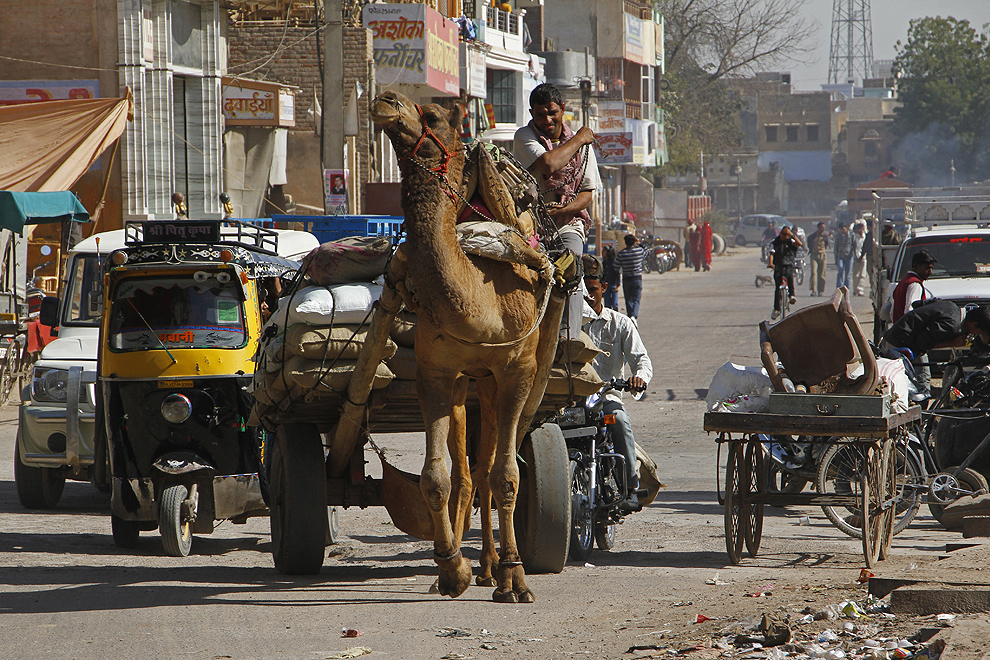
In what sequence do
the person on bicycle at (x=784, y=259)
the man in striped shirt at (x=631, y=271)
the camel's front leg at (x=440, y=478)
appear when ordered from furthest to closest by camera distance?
the person on bicycle at (x=784, y=259) → the man in striped shirt at (x=631, y=271) → the camel's front leg at (x=440, y=478)

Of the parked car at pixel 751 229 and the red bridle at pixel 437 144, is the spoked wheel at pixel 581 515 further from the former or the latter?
the parked car at pixel 751 229

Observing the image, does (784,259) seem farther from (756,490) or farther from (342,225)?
(756,490)

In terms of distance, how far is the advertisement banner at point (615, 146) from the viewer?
4938 centimetres

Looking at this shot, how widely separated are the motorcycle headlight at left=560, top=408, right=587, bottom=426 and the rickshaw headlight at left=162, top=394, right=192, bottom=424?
2721 mm

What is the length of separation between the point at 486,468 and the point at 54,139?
37.9ft

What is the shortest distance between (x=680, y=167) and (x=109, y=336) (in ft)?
211

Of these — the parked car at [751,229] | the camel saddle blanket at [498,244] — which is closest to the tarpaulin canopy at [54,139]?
the camel saddle blanket at [498,244]

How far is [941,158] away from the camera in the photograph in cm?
8600

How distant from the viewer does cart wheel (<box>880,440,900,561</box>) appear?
27.5 ft

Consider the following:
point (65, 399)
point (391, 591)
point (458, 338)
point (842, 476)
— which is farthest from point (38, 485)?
point (842, 476)

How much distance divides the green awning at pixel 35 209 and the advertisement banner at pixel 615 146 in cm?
3518

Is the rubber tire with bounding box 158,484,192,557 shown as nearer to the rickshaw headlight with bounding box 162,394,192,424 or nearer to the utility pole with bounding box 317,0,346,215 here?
the rickshaw headlight with bounding box 162,394,192,424

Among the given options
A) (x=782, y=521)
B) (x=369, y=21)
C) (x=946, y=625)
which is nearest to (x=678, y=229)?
(x=369, y=21)

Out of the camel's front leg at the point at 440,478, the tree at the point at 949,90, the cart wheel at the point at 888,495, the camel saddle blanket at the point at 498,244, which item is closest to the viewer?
the camel saddle blanket at the point at 498,244
